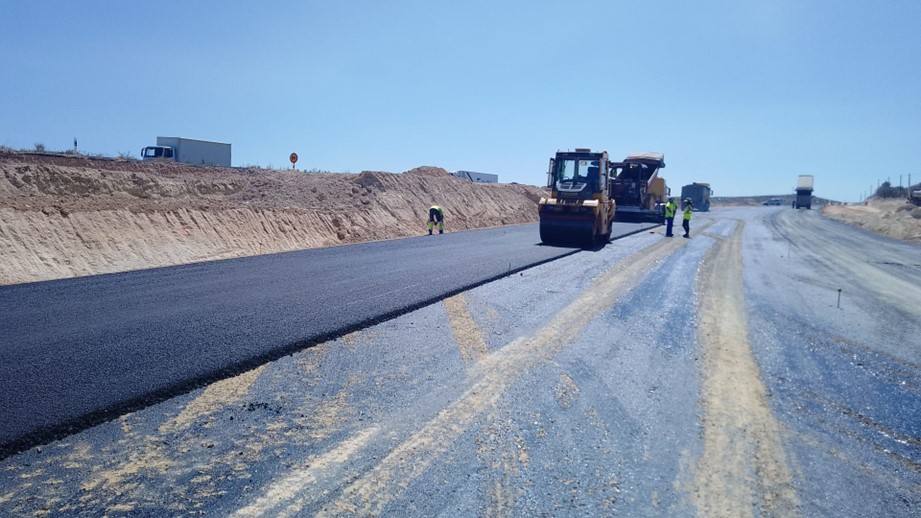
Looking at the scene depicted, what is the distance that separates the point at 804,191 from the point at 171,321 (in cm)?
7555

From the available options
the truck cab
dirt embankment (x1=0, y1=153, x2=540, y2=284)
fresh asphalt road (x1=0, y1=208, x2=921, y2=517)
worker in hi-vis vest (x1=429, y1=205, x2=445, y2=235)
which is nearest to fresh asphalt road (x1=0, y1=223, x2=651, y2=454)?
fresh asphalt road (x1=0, y1=208, x2=921, y2=517)

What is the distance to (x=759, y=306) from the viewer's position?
9461 mm

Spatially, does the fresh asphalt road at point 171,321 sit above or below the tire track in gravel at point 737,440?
above

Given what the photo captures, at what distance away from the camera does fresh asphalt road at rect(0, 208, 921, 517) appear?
340 centimetres

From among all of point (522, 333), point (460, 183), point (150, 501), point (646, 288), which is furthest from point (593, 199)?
point (460, 183)

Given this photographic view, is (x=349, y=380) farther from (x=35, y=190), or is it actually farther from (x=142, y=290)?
(x=35, y=190)

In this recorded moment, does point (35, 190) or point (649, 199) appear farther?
point (649, 199)

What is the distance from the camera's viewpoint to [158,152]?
1133 inches

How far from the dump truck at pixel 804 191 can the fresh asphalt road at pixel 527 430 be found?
6971 centimetres

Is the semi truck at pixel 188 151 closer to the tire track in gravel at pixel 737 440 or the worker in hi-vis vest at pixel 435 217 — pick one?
the worker in hi-vis vest at pixel 435 217

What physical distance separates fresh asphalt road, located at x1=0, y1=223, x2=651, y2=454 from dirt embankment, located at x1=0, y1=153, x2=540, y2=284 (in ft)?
10.5

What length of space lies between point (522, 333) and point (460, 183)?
1224 inches

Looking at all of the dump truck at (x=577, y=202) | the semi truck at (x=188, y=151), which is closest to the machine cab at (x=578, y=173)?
the dump truck at (x=577, y=202)

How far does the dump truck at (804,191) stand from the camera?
226 feet
